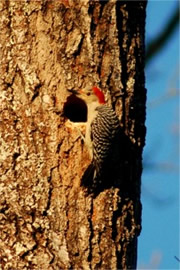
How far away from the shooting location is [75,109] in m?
4.75

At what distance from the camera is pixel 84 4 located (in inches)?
161

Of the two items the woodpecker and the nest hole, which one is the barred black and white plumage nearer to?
the woodpecker

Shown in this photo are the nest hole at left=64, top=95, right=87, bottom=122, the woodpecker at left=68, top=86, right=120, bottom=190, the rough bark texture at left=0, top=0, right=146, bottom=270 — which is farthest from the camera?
the nest hole at left=64, top=95, right=87, bottom=122

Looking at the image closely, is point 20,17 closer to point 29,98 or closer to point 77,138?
point 29,98

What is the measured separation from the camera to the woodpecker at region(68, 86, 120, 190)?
4.02 meters

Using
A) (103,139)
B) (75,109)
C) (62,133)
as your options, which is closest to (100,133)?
(103,139)

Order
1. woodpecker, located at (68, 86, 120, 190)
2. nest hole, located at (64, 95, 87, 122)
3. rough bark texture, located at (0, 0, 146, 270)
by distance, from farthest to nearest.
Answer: nest hole, located at (64, 95, 87, 122) < woodpecker, located at (68, 86, 120, 190) < rough bark texture, located at (0, 0, 146, 270)

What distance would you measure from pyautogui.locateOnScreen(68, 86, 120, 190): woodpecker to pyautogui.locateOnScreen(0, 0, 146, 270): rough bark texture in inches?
2.1

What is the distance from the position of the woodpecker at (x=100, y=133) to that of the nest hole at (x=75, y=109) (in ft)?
0.18

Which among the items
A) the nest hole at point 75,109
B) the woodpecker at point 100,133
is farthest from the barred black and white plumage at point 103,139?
the nest hole at point 75,109

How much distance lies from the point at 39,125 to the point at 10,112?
0.58 feet

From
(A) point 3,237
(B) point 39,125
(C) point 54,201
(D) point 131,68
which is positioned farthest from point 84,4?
(A) point 3,237

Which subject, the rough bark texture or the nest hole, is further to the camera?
the nest hole

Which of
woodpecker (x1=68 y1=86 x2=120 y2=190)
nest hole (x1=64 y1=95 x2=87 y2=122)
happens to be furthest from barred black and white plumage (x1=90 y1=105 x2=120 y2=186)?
nest hole (x1=64 y1=95 x2=87 y2=122)
